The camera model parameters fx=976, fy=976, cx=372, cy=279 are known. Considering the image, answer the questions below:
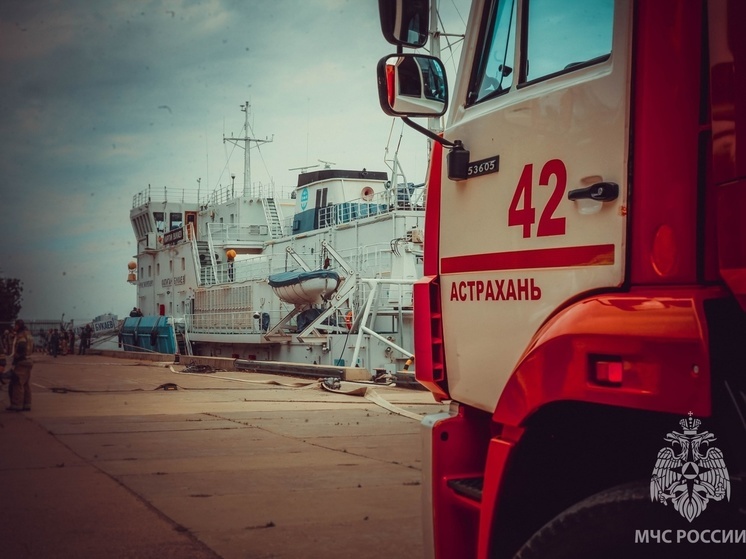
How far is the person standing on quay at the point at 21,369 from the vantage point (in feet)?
47.3

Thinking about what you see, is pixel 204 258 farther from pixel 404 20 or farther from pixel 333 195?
pixel 404 20

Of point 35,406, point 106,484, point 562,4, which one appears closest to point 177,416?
point 35,406

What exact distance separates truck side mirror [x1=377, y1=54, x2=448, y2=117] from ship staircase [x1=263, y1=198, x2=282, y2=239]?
34426 mm

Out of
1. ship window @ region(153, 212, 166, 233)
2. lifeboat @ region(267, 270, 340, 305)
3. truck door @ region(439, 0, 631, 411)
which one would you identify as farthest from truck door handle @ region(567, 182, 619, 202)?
ship window @ region(153, 212, 166, 233)

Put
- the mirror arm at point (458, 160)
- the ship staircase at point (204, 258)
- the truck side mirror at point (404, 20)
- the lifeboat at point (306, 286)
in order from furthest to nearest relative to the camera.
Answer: the ship staircase at point (204, 258) → the lifeboat at point (306, 286) → the mirror arm at point (458, 160) → the truck side mirror at point (404, 20)

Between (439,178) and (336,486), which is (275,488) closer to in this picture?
(336,486)

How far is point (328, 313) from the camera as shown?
25.9 m

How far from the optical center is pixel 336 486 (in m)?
7.86

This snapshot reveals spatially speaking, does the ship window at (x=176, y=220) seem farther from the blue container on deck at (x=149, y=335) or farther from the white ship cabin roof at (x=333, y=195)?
the white ship cabin roof at (x=333, y=195)

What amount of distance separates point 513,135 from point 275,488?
5.12 metres

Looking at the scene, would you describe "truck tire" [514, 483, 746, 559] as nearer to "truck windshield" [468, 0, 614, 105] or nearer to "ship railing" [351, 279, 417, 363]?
"truck windshield" [468, 0, 614, 105]

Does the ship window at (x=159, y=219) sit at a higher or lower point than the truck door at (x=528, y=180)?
higher

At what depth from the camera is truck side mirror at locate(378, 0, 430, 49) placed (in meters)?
3.36

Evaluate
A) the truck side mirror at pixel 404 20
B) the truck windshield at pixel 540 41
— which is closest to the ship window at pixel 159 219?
the truck windshield at pixel 540 41
